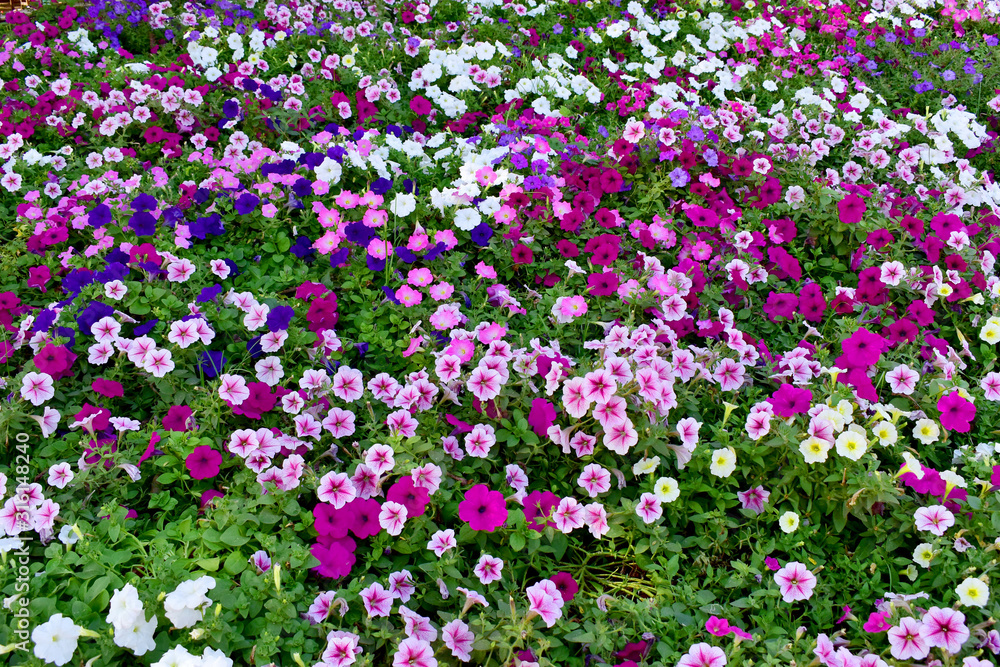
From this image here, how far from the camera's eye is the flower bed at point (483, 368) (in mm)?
2166

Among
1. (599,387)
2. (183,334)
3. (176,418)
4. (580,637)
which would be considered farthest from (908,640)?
(183,334)

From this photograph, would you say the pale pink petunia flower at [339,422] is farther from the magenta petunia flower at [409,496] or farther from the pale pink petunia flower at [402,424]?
the magenta petunia flower at [409,496]

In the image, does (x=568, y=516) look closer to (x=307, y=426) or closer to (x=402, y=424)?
(x=402, y=424)

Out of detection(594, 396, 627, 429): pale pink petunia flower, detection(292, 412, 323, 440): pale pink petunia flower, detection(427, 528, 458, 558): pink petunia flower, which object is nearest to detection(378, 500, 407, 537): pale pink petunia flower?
detection(427, 528, 458, 558): pink petunia flower

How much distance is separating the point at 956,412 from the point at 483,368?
1.78m

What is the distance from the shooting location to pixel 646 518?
8.03 feet

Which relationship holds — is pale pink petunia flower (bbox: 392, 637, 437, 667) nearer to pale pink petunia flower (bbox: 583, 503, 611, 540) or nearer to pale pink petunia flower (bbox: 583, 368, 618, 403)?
pale pink petunia flower (bbox: 583, 503, 611, 540)

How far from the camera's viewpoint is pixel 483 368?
2633mm

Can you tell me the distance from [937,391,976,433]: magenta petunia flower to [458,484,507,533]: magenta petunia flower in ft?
5.65

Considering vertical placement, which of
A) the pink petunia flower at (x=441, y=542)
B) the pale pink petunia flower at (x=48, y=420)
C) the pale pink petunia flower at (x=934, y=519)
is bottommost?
the pale pink petunia flower at (x=48, y=420)

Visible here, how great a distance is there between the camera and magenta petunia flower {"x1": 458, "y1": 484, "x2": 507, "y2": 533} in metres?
2.27

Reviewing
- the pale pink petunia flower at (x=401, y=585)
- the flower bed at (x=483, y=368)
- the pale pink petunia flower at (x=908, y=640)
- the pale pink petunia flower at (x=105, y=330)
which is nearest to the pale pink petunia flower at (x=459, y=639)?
the flower bed at (x=483, y=368)

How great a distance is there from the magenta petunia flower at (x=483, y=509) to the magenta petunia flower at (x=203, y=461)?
88cm

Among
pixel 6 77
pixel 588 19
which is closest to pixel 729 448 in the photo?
pixel 588 19
